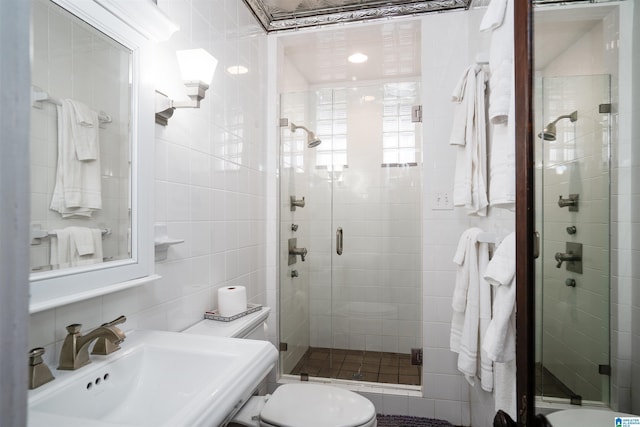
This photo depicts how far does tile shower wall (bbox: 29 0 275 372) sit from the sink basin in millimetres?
131

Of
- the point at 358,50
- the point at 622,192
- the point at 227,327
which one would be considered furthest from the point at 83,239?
the point at 358,50

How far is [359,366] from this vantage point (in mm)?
2436

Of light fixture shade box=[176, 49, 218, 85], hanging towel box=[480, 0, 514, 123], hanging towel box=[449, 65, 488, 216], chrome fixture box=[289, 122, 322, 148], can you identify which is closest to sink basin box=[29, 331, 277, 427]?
light fixture shade box=[176, 49, 218, 85]

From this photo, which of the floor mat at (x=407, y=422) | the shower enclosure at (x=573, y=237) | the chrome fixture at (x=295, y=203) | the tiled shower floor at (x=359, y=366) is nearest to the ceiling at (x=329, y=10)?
the chrome fixture at (x=295, y=203)

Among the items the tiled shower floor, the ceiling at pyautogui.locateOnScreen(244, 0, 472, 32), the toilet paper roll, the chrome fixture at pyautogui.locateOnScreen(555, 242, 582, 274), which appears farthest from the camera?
the tiled shower floor

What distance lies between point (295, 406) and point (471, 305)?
94cm

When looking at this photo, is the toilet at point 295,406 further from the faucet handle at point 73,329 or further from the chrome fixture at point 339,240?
the chrome fixture at point 339,240

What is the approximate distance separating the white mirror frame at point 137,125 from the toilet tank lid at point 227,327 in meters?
0.37

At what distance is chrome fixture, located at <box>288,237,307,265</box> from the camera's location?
2527 millimetres

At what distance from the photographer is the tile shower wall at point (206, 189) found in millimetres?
1286

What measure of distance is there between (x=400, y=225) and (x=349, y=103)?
0.89 meters

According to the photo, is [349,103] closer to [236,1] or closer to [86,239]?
[236,1]

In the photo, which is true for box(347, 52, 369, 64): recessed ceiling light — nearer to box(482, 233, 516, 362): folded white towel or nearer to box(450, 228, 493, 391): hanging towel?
box(450, 228, 493, 391): hanging towel

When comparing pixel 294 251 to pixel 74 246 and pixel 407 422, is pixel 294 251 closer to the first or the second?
pixel 407 422
